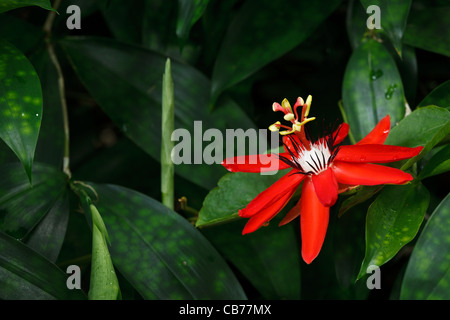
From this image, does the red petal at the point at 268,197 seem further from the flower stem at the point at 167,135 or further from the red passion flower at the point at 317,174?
the flower stem at the point at 167,135

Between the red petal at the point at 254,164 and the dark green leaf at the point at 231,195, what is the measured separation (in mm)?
29

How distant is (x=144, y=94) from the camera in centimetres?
79

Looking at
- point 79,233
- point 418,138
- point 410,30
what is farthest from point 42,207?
point 410,30

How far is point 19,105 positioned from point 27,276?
0.19 metres

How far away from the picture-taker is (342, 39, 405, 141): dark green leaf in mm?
662

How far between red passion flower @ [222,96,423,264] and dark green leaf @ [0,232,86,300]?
20 centimetres

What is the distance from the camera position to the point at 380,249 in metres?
0.52

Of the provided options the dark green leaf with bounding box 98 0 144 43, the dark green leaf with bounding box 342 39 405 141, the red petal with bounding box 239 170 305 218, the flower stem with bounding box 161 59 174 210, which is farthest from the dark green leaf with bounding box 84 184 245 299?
the dark green leaf with bounding box 98 0 144 43

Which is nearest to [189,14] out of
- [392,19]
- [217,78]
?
[217,78]

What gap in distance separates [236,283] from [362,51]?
35 centimetres

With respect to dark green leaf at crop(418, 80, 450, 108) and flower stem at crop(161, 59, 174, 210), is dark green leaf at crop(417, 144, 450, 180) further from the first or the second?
flower stem at crop(161, 59, 174, 210)

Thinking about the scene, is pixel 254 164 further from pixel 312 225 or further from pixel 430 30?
pixel 430 30

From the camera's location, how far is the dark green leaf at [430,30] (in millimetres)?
711

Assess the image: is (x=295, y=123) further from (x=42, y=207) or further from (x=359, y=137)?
(x=42, y=207)
